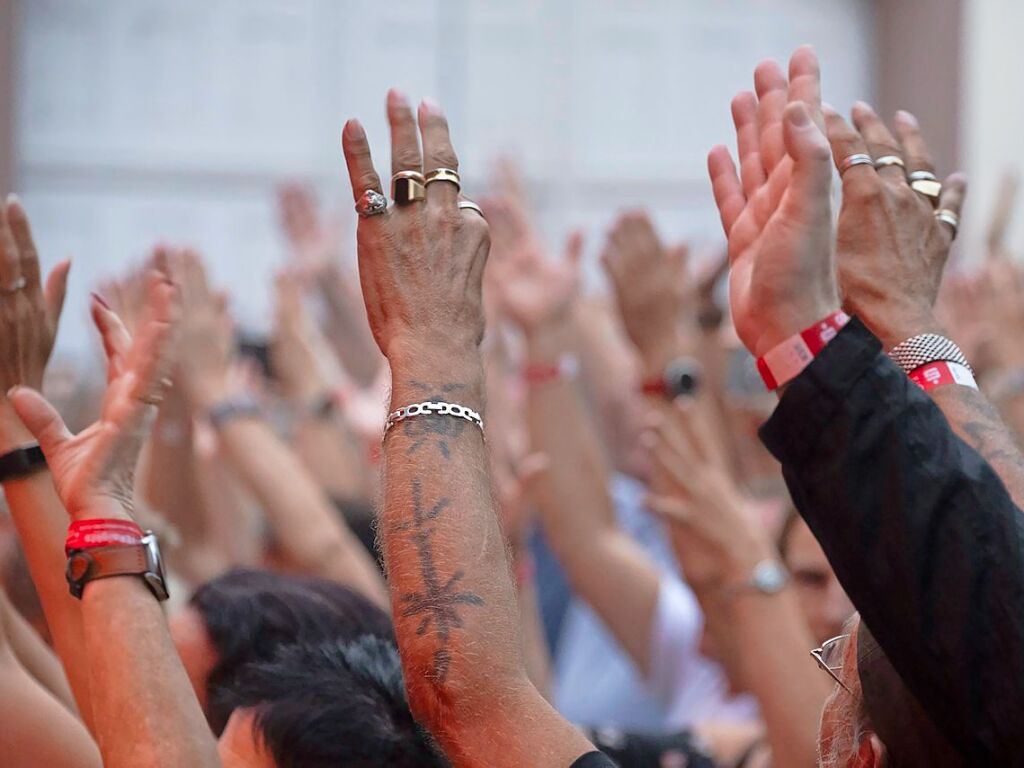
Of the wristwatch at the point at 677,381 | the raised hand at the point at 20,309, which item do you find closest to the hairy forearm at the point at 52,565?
the raised hand at the point at 20,309

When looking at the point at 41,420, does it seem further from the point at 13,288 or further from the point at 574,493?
the point at 574,493

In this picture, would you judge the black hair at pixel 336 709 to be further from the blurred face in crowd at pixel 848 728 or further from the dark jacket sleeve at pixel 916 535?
the dark jacket sleeve at pixel 916 535

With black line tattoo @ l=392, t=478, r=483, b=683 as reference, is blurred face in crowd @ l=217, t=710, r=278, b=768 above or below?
below

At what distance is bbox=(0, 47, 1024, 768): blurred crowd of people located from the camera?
0.81 meters

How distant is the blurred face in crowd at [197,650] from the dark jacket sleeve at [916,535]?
822mm

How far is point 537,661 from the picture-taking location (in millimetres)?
2031

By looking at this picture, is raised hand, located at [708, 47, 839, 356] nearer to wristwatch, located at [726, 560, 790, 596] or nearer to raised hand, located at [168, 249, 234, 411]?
wristwatch, located at [726, 560, 790, 596]

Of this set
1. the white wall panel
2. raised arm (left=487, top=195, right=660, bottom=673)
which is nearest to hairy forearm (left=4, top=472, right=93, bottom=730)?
raised arm (left=487, top=195, right=660, bottom=673)

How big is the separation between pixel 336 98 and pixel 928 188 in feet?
17.8

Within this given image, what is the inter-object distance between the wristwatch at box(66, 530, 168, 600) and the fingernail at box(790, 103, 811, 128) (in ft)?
2.21

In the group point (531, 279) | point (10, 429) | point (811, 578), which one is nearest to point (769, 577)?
point (811, 578)

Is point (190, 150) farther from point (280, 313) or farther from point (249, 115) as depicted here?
point (280, 313)

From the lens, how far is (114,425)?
1276 millimetres

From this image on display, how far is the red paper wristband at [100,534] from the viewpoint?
3.94ft
